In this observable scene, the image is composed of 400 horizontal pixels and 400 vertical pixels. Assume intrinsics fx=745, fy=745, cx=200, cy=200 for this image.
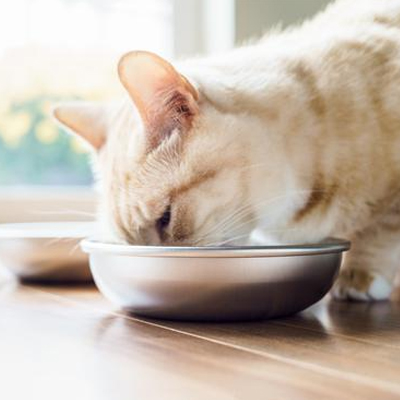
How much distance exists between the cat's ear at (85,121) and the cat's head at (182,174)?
21 centimetres

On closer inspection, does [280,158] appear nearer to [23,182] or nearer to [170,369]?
[170,369]

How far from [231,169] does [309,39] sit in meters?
0.38

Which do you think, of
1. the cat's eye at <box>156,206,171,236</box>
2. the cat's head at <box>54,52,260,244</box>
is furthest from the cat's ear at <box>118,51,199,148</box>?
the cat's eye at <box>156,206,171,236</box>

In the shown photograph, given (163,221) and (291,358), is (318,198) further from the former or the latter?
(291,358)

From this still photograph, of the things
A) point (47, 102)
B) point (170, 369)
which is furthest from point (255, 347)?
point (47, 102)

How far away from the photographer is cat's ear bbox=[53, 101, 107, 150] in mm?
1361

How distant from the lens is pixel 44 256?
141 cm

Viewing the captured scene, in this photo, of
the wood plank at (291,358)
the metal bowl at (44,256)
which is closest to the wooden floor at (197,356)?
the wood plank at (291,358)

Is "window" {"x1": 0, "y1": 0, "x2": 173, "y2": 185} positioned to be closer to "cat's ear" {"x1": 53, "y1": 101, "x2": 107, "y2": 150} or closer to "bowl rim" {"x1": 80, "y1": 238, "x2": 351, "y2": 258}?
"cat's ear" {"x1": 53, "y1": 101, "x2": 107, "y2": 150}

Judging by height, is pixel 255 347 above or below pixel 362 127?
below

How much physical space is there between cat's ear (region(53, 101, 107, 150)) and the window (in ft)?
3.82

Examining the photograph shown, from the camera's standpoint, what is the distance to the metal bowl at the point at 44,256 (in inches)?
55.1

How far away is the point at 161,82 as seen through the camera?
1035 mm

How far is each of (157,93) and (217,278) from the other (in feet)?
0.94
